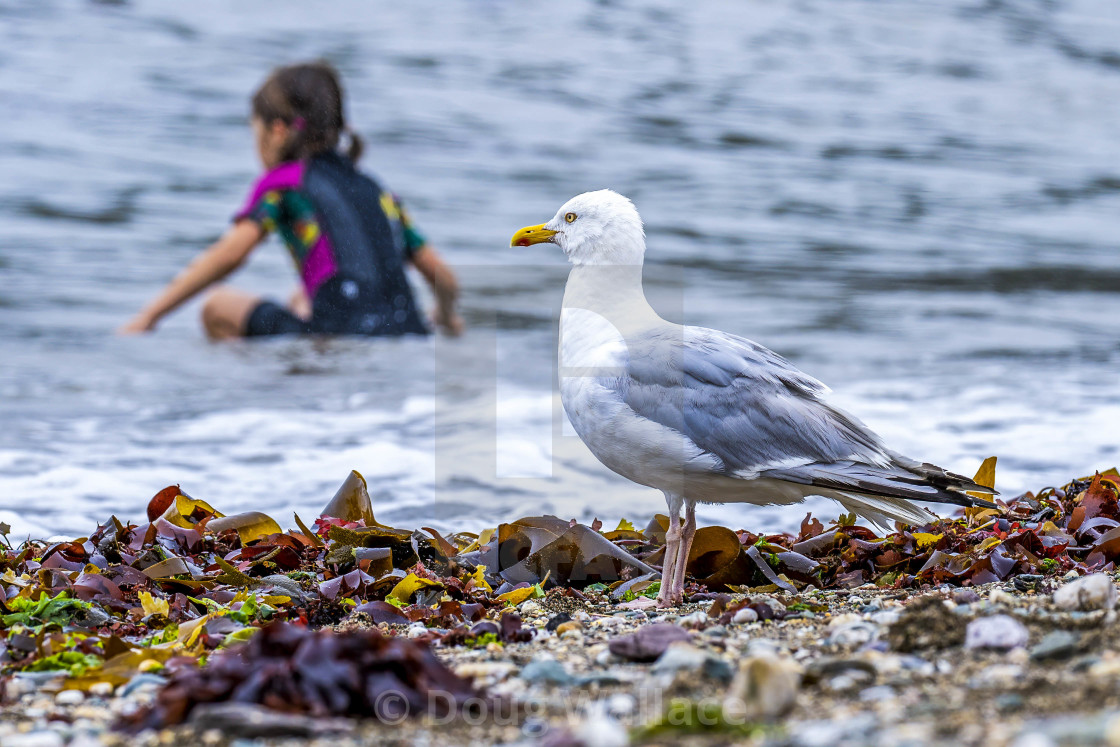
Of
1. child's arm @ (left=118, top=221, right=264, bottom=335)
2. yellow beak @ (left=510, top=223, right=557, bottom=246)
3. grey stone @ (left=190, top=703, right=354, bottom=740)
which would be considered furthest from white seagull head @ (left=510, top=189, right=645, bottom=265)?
child's arm @ (left=118, top=221, right=264, bottom=335)

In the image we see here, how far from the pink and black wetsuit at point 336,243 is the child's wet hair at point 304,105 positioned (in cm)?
12

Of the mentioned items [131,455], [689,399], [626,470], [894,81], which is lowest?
[131,455]

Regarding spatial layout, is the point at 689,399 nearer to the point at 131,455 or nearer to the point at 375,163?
the point at 131,455

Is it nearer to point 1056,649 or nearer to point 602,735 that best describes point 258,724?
point 602,735

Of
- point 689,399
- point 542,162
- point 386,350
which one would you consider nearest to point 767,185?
point 542,162

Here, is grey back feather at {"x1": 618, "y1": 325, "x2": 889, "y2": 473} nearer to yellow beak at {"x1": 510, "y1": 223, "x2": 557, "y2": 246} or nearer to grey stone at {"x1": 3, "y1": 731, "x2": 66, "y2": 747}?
yellow beak at {"x1": 510, "y1": 223, "x2": 557, "y2": 246}

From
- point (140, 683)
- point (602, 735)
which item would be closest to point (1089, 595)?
point (602, 735)

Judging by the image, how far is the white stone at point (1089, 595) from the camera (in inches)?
107

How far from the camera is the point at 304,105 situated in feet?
27.3

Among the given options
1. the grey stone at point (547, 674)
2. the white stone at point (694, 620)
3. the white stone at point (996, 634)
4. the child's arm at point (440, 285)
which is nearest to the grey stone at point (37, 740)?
the grey stone at point (547, 674)

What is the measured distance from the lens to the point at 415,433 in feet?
21.9

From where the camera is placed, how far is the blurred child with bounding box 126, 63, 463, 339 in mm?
8430

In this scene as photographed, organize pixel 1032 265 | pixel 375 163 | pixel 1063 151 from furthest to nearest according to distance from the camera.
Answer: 1. pixel 1063 151
2. pixel 375 163
3. pixel 1032 265

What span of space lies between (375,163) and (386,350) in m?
7.60
